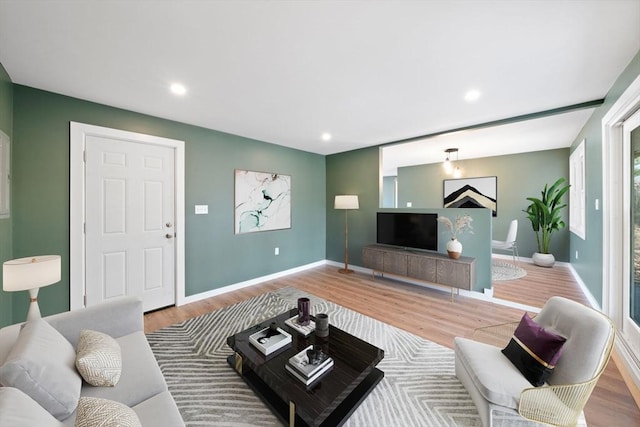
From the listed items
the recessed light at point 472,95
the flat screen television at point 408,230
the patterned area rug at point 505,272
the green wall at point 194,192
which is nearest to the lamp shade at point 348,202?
the flat screen television at point 408,230

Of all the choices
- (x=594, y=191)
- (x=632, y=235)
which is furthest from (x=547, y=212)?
(x=632, y=235)

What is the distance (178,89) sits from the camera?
237 cm

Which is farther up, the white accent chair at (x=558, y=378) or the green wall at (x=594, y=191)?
the green wall at (x=594, y=191)

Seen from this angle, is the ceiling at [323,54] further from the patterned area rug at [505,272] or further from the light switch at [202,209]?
the patterned area rug at [505,272]

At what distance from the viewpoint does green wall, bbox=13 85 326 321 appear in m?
2.34

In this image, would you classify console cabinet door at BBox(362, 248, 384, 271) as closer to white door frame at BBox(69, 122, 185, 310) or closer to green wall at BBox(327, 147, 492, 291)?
green wall at BBox(327, 147, 492, 291)

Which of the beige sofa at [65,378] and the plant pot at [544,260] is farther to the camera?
the plant pot at [544,260]

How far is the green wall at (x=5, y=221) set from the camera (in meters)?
2.04

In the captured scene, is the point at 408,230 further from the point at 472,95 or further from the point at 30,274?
the point at 30,274

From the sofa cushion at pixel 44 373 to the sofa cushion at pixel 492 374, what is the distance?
203 cm

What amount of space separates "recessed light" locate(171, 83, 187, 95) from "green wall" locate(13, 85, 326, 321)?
0.92m

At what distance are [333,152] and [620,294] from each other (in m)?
4.28

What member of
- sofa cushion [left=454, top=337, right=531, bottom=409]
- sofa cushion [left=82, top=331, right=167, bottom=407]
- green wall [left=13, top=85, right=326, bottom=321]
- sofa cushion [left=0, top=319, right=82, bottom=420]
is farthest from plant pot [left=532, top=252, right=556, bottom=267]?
sofa cushion [left=0, top=319, right=82, bottom=420]

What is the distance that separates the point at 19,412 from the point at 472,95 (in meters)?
3.50
